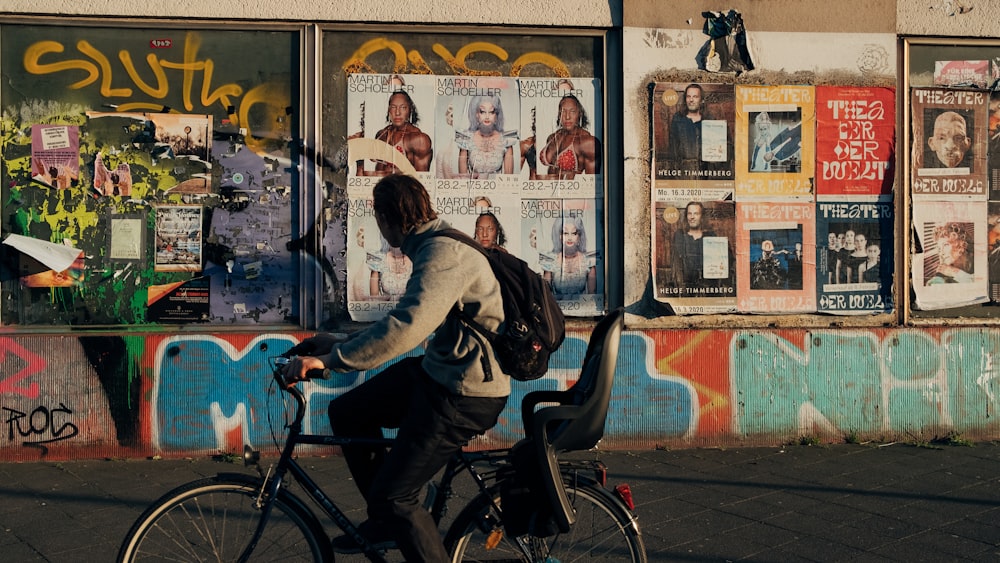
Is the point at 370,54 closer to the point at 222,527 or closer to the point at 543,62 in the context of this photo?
the point at 543,62

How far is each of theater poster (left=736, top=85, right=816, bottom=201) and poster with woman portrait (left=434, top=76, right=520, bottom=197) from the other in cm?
171

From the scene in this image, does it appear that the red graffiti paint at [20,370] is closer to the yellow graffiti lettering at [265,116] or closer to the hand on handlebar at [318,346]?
the yellow graffiti lettering at [265,116]

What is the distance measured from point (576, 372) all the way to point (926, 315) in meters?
2.78

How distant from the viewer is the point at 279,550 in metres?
3.68

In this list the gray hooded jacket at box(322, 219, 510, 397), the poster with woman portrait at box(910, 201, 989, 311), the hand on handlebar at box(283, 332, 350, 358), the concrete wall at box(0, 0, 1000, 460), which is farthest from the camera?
the poster with woman portrait at box(910, 201, 989, 311)

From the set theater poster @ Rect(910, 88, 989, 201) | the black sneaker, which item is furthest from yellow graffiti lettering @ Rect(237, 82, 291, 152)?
theater poster @ Rect(910, 88, 989, 201)

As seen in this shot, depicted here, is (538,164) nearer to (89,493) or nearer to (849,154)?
(849,154)

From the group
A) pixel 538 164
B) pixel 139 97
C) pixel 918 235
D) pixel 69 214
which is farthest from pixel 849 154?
pixel 69 214

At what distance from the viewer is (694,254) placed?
302 inches

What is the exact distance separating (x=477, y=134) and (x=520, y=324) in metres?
4.25

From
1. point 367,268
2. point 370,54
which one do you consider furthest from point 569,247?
point 370,54

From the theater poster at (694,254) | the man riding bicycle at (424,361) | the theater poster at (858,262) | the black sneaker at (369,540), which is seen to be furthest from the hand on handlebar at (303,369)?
the theater poster at (858,262)

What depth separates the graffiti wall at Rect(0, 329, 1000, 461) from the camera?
280 inches

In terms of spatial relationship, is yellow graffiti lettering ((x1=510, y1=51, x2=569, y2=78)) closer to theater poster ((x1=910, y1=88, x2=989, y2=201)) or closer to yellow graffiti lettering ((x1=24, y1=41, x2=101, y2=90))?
theater poster ((x1=910, y1=88, x2=989, y2=201))
